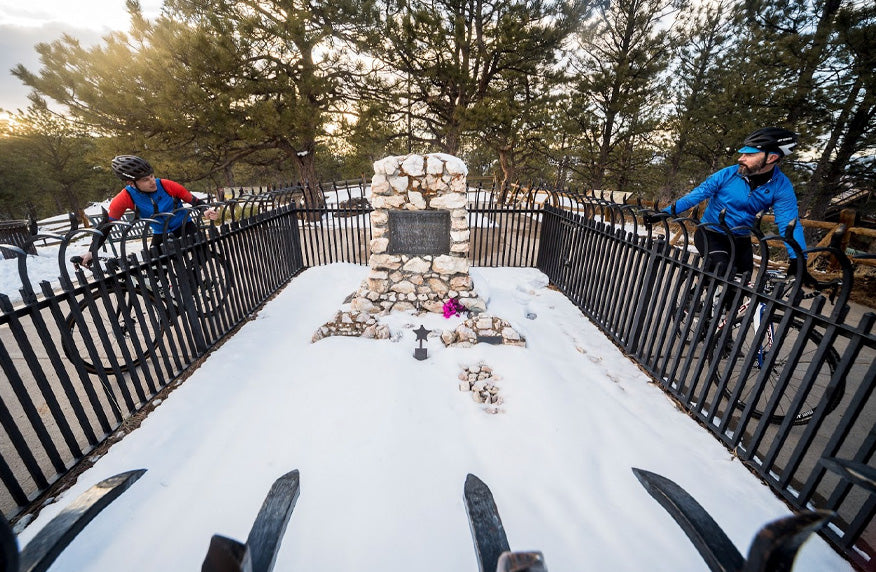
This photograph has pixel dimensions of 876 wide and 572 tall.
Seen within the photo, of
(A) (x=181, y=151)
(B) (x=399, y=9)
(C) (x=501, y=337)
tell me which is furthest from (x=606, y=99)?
(A) (x=181, y=151)

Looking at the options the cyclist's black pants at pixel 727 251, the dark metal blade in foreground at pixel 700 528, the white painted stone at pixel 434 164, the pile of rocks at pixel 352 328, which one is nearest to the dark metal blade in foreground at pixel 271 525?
the dark metal blade in foreground at pixel 700 528

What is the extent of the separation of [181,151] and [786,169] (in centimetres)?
1927

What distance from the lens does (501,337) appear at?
150 inches

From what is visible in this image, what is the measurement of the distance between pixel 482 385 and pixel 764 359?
90.9 inches

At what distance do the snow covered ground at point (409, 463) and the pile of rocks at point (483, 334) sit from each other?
0.12m

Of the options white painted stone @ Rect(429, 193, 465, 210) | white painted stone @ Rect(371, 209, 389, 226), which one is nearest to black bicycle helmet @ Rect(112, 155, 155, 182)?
white painted stone @ Rect(371, 209, 389, 226)

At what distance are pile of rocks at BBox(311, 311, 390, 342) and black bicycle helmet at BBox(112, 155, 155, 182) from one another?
261 centimetres

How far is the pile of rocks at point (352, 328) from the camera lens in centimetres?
390

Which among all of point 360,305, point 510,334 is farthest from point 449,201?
point 510,334

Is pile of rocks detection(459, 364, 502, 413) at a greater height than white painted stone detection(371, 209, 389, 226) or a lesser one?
lesser

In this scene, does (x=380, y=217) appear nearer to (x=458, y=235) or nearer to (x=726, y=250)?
(x=458, y=235)

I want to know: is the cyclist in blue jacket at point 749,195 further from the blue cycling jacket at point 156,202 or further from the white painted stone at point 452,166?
the blue cycling jacket at point 156,202

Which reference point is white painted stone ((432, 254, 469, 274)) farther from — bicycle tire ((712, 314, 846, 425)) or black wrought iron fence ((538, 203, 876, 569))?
bicycle tire ((712, 314, 846, 425))

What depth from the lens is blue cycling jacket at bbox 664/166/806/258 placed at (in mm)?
2904
